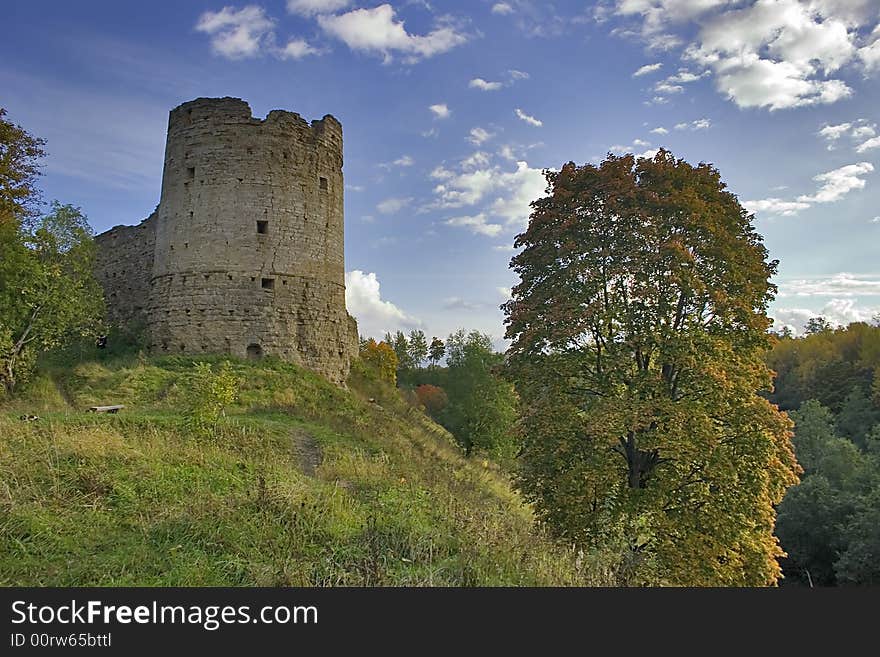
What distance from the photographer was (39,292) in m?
16.0

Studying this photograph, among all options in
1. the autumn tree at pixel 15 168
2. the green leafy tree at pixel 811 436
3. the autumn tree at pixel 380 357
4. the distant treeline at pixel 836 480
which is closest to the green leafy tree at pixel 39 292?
the autumn tree at pixel 15 168

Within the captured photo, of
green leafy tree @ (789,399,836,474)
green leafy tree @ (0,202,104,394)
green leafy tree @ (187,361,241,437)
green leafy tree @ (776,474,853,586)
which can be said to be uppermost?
green leafy tree @ (0,202,104,394)

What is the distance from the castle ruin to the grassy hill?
19.1 feet

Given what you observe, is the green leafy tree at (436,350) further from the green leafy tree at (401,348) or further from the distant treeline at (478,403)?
the distant treeline at (478,403)

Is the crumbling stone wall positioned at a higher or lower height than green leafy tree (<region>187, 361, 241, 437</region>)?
higher

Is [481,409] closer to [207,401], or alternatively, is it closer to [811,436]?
[207,401]

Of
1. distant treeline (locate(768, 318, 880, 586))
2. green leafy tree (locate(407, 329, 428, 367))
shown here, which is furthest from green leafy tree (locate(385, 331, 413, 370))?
distant treeline (locate(768, 318, 880, 586))

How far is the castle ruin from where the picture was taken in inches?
730

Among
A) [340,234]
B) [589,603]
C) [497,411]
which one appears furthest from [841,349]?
[589,603]

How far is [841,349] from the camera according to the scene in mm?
56219

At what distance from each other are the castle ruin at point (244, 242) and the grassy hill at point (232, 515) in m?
5.83

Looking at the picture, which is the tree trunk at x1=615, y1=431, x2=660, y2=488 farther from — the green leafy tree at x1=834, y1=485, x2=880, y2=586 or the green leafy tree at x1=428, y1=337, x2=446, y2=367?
the green leafy tree at x1=428, y1=337, x2=446, y2=367

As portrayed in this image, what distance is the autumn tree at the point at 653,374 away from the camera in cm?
874

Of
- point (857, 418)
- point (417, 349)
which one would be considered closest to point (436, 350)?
point (417, 349)
